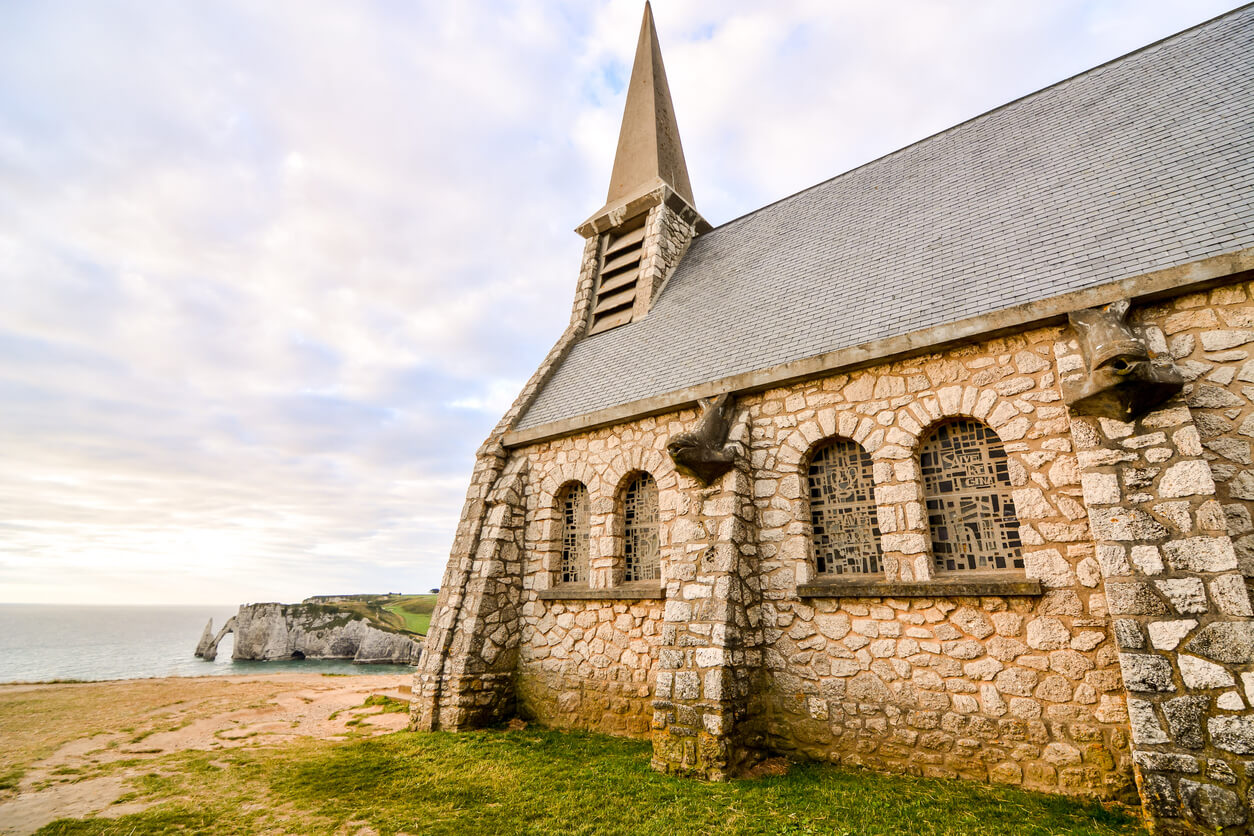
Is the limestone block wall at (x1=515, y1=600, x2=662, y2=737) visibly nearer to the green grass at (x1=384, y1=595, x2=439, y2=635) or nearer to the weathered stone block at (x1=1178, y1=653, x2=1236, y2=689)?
the weathered stone block at (x1=1178, y1=653, x2=1236, y2=689)

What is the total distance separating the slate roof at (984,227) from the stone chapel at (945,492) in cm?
5

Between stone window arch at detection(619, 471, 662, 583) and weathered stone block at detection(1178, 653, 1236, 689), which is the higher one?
stone window arch at detection(619, 471, 662, 583)

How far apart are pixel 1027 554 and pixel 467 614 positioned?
6944mm

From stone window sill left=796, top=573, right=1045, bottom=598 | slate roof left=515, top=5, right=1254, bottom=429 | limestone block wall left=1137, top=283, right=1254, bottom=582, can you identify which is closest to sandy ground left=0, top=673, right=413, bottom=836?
slate roof left=515, top=5, right=1254, bottom=429

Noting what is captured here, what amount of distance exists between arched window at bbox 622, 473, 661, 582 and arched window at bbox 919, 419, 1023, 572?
3497 millimetres

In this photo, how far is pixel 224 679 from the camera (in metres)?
12.5

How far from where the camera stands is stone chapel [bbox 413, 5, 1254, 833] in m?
4.17

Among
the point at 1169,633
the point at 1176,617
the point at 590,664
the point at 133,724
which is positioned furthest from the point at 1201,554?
the point at 133,724

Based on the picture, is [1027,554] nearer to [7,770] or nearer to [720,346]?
[720,346]

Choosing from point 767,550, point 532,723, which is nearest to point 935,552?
point 767,550

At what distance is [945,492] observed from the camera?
5691 millimetres

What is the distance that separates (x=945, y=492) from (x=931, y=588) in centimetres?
104

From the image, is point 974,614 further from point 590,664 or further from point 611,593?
point 590,664

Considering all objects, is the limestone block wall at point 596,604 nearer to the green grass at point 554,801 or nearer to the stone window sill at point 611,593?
the stone window sill at point 611,593
